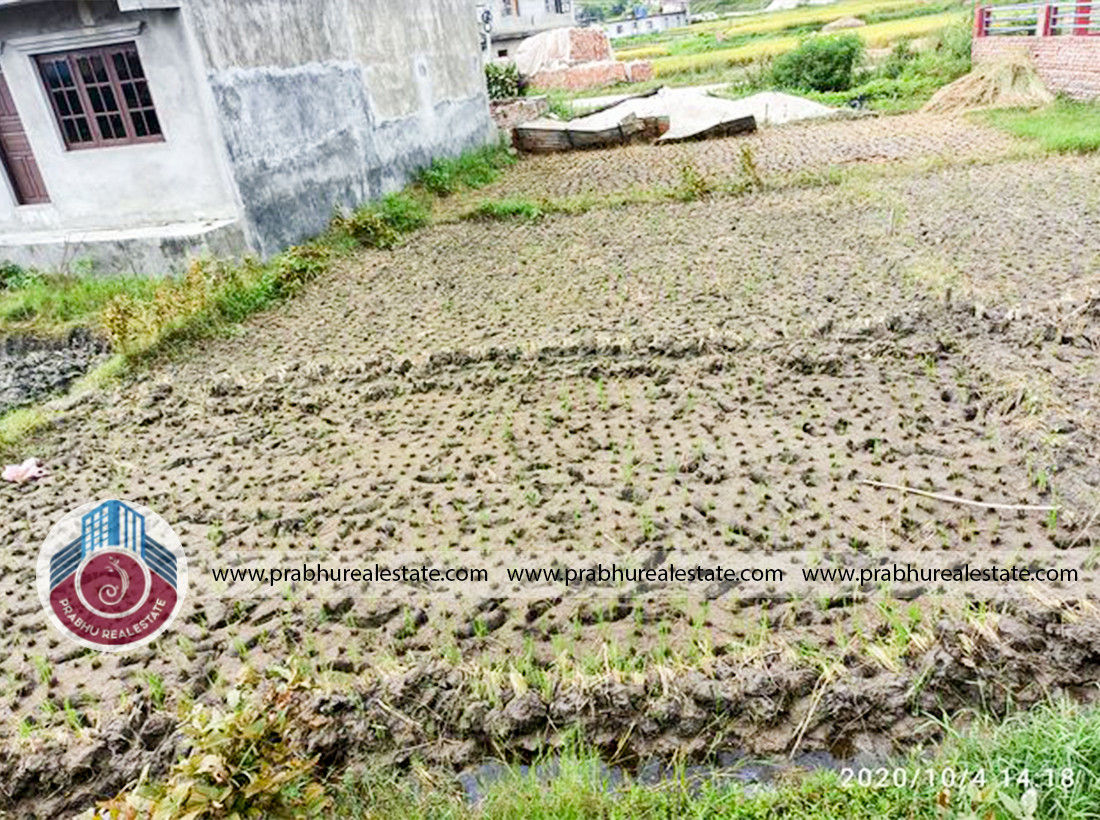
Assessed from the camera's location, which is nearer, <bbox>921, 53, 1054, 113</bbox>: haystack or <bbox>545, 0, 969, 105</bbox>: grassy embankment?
<bbox>921, 53, 1054, 113</bbox>: haystack

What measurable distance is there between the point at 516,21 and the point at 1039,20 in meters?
26.8

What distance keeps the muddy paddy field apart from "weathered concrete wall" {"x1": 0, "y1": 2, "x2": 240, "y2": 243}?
2509 mm

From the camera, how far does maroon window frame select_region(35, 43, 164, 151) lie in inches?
329

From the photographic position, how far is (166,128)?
27.7 feet

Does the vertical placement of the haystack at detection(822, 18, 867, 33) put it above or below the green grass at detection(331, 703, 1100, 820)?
above

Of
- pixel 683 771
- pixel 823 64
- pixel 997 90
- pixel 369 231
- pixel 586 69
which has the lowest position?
pixel 683 771

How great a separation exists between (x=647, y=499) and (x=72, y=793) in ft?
8.95

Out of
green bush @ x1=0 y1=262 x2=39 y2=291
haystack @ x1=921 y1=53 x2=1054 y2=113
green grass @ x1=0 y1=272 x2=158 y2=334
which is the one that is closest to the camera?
green grass @ x1=0 y1=272 x2=158 y2=334

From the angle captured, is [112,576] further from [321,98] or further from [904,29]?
[904,29]

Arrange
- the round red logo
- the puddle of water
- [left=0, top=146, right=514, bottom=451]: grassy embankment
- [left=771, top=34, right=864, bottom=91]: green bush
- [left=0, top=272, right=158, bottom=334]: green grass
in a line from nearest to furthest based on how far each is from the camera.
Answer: the puddle of water → the round red logo → [left=0, top=146, right=514, bottom=451]: grassy embankment → [left=0, top=272, right=158, bottom=334]: green grass → [left=771, top=34, right=864, bottom=91]: green bush

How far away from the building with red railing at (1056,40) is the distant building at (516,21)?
77.0 feet

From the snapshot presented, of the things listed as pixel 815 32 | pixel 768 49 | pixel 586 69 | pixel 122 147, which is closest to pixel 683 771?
pixel 122 147

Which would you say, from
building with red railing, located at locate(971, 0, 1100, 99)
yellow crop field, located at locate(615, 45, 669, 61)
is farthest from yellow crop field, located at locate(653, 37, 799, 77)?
building with red railing, located at locate(971, 0, 1100, 99)

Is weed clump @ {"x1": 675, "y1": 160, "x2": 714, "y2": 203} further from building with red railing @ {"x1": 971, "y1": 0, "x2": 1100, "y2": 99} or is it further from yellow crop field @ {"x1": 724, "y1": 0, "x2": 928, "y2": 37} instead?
yellow crop field @ {"x1": 724, "y1": 0, "x2": 928, "y2": 37}
